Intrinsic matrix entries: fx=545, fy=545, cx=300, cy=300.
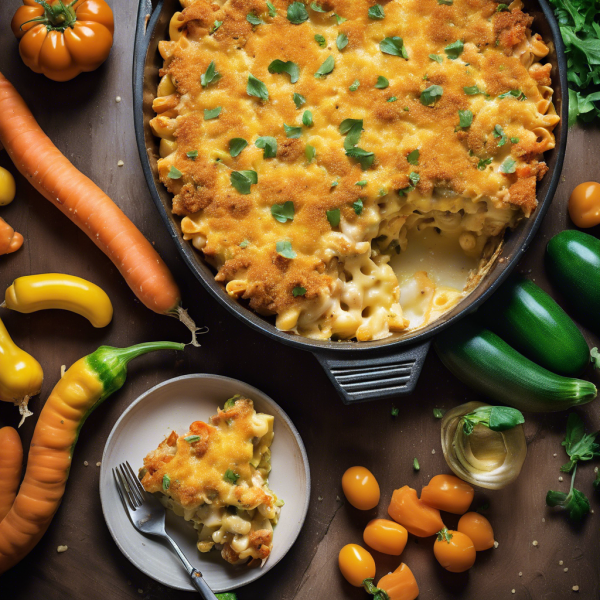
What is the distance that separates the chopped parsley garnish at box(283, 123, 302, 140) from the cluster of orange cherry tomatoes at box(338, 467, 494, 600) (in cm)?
157

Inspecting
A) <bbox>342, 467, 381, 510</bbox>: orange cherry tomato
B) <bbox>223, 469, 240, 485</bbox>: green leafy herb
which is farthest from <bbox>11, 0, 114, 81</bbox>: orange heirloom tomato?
<bbox>342, 467, 381, 510</bbox>: orange cherry tomato

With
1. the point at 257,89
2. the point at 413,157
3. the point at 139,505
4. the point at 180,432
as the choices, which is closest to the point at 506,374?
the point at 413,157

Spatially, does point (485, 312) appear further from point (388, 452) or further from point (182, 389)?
point (182, 389)

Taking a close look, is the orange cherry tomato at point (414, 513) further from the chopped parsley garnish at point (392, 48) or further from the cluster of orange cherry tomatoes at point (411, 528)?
the chopped parsley garnish at point (392, 48)

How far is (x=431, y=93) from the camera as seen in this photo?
223 centimetres

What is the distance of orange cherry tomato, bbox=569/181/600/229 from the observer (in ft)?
8.60

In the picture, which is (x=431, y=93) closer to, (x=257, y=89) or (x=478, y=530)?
(x=257, y=89)

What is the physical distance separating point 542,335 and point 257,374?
138 centimetres

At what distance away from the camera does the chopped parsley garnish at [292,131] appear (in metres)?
2.24

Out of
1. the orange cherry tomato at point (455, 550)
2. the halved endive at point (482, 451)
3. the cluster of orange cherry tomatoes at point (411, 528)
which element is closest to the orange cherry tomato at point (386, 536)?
the cluster of orange cherry tomatoes at point (411, 528)

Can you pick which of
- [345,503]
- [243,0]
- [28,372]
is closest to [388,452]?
[345,503]

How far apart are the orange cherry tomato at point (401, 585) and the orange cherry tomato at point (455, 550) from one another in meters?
0.17

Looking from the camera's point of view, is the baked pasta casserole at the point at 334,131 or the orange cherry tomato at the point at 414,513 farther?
the orange cherry tomato at the point at 414,513

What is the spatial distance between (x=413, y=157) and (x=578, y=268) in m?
1.02
